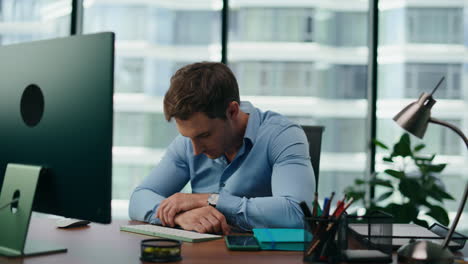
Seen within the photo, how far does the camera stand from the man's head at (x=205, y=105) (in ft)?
5.75

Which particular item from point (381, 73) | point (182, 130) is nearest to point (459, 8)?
point (381, 73)

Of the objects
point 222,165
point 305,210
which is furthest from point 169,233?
point 222,165

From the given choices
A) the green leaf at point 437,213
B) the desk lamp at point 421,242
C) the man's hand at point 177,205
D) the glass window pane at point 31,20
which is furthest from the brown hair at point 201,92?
the glass window pane at point 31,20

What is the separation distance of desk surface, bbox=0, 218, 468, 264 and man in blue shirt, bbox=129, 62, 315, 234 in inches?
7.6

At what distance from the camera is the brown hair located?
1.75m

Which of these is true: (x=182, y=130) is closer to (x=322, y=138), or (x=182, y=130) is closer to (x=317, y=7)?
(x=322, y=138)

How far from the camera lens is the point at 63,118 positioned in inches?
48.2

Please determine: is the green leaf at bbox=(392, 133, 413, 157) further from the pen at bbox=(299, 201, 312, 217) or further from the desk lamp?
the pen at bbox=(299, 201, 312, 217)

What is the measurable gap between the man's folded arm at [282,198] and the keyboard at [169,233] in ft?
0.59

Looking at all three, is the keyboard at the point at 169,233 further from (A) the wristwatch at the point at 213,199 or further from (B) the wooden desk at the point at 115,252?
(A) the wristwatch at the point at 213,199

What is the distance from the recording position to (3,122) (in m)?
1.35

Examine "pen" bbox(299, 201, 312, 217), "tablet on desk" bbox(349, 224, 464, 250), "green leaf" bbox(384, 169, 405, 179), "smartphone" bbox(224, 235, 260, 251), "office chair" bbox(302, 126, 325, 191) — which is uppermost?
"office chair" bbox(302, 126, 325, 191)

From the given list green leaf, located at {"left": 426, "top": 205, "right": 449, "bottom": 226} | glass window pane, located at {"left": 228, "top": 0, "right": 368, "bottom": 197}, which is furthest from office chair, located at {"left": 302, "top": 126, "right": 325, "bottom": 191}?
glass window pane, located at {"left": 228, "top": 0, "right": 368, "bottom": 197}

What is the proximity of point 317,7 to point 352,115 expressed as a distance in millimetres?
920
